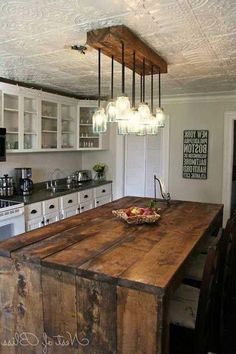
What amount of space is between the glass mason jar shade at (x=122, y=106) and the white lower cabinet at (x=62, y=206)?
186 centimetres

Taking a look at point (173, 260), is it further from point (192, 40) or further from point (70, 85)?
point (70, 85)

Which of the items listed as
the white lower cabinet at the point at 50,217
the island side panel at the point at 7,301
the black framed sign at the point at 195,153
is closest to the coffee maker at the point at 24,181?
the white lower cabinet at the point at 50,217

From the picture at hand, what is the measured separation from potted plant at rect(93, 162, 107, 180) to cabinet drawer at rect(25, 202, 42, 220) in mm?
1780

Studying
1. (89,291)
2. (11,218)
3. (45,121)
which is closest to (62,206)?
(11,218)

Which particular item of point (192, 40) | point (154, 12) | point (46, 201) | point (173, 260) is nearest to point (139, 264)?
point (173, 260)

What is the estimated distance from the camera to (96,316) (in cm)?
146

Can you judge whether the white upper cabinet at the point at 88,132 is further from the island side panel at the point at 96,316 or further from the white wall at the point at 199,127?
the island side panel at the point at 96,316

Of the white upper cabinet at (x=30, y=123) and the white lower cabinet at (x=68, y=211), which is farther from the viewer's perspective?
the white lower cabinet at (x=68, y=211)

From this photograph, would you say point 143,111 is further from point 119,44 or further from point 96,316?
point 96,316

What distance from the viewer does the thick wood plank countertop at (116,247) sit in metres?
1.44

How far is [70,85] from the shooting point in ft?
13.1

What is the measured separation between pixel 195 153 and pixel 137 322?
A: 147 inches

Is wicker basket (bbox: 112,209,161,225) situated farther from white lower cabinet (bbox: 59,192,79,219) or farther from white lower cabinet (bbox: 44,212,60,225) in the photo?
white lower cabinet (bbox: 59,192,79,219)

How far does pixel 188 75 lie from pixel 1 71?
2.07 meters
